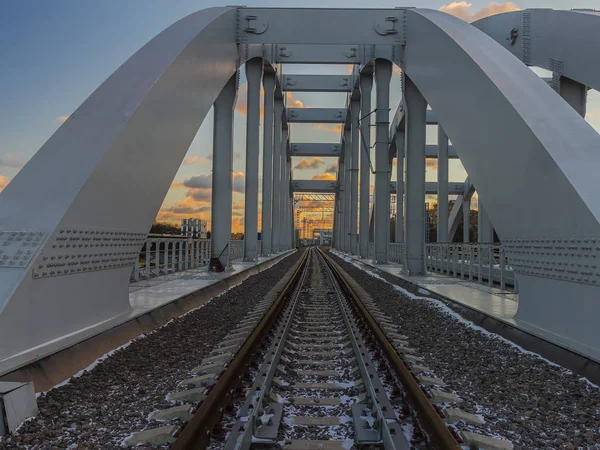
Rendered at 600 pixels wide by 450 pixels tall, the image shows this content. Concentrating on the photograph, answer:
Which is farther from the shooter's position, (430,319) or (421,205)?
(421,205)

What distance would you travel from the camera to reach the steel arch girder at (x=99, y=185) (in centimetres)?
413

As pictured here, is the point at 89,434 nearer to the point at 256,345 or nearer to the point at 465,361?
the point at 256,345

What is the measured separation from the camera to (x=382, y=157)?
20.0 meters

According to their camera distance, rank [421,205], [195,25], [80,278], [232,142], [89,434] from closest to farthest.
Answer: [89,434]
[80,278]
[195,25]
[421,205]
[232,142]

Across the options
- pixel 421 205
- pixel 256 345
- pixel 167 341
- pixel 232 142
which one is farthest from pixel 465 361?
pixel 232 142

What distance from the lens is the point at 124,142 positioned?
17.7ft

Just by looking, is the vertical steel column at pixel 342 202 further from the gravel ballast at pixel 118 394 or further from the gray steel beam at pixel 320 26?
the gravel ballast at pixel 118 394

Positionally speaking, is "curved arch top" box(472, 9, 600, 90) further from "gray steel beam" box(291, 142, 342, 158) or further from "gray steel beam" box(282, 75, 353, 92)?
"gray steel beam" box(291, 142, 342, 158)

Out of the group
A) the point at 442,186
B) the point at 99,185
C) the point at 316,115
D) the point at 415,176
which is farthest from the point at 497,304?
the point at 316,115

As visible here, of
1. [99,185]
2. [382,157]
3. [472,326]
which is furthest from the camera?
[382,157]

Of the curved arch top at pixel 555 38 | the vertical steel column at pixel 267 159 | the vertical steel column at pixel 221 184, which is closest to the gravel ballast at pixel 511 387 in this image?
the curved arch top at pixel 555 38

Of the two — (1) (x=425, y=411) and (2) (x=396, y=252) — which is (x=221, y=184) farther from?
(1) (x=425, y=411)

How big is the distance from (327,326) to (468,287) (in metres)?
5.04

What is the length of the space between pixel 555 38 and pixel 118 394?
13122mm
